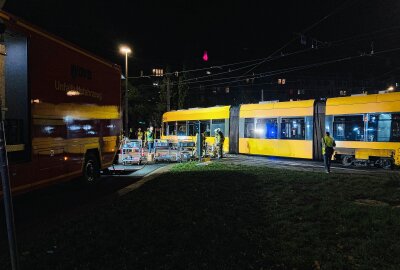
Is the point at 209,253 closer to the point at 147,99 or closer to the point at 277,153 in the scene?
the point at 277,153

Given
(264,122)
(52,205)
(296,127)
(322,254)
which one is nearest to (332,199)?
(322,254)

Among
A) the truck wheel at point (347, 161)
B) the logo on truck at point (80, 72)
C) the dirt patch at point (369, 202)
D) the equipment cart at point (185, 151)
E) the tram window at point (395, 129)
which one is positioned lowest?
the dirt patch at point (369, 202)

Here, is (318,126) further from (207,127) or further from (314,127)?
(207,127)

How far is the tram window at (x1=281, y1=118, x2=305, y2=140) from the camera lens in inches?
824

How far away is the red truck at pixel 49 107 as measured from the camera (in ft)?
26.1

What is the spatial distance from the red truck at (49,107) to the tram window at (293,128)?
38.2 ft

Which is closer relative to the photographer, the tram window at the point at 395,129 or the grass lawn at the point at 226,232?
the grass lawn at the point at 226,232

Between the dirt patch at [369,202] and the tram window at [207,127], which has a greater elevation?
the tram window at [207,127]

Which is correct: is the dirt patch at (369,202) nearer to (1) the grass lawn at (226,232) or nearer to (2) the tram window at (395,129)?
(1) the grass lawn at (226,232)


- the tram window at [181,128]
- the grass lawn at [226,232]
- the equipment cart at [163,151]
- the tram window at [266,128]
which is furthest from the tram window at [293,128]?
the grass lawn at [226,232]

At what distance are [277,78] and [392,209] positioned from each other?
9314cm

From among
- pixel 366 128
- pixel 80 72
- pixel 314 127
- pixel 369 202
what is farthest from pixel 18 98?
pixel 314 127

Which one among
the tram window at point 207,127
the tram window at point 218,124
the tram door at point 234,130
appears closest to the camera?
the tram door at point 234,130

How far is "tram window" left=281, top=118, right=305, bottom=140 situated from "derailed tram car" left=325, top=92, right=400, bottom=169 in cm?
165
